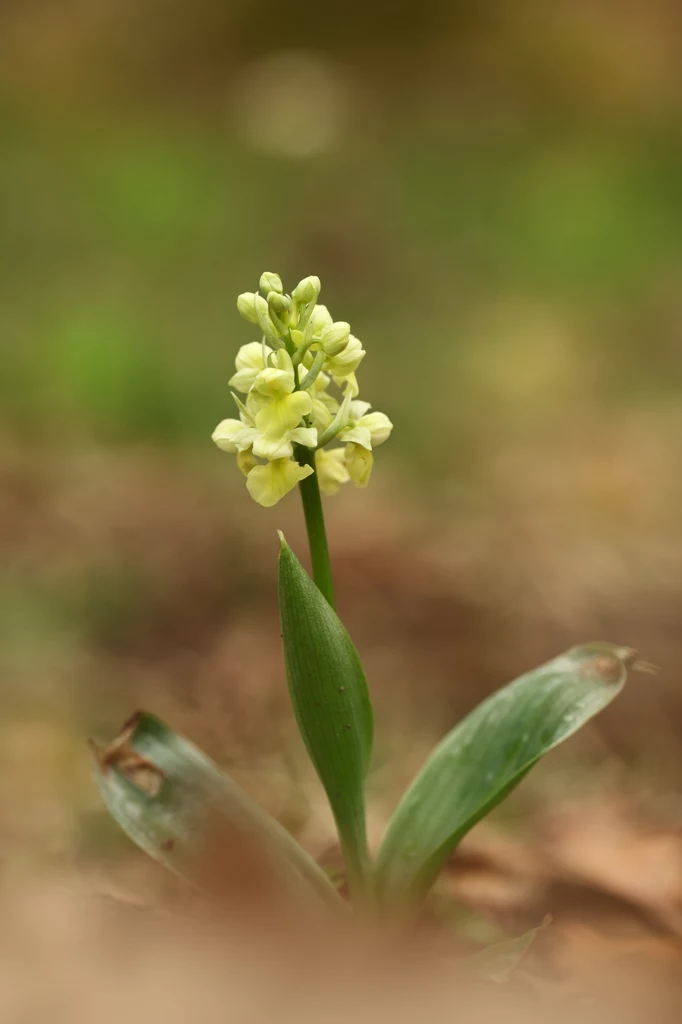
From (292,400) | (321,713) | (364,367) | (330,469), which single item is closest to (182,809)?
(321,713)

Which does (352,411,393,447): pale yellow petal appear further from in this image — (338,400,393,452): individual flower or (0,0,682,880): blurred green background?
(0,0,682,880): blurred green background

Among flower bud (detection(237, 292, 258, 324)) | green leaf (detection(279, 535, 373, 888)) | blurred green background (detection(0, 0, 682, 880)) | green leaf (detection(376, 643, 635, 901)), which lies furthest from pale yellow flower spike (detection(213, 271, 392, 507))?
blurred green background (detection(0, 0, 682, 880))

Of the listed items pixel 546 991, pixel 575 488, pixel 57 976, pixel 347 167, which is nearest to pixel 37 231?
pixel 347 167

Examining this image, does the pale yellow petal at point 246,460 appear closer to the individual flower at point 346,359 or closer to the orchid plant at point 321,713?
the orchid plant at point 321,713

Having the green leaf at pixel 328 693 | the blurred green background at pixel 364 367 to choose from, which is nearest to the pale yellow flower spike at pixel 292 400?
the green leaf at pixel 328 693

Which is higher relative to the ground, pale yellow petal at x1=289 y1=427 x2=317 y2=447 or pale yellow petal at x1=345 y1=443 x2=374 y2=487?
pale yellow petal at x1=289 y1=427 x2=317 y2=447

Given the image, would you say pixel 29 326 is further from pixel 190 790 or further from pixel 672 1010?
pixel 672 1010

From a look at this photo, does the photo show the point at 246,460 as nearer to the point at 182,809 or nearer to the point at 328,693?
the point at 328,693
